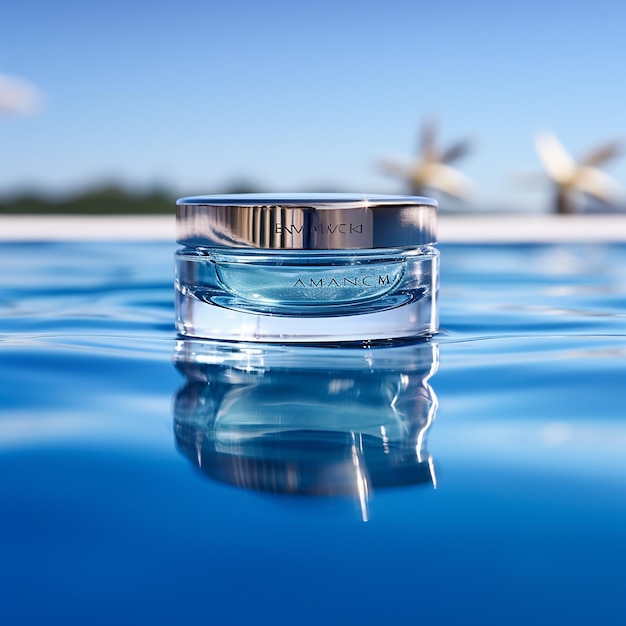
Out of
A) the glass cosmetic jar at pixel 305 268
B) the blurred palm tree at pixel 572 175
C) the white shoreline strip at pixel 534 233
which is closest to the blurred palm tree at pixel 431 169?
the blurred palm tree at pixel 572 175

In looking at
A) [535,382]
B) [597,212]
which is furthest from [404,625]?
[597,212]

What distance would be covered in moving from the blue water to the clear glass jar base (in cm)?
4

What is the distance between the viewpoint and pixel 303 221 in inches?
22.9

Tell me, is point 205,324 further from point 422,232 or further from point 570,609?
point 570,609

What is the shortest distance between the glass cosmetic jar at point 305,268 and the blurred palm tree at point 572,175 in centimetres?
1026

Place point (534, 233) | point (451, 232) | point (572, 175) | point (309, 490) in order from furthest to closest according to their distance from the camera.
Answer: point (572, 175)
point (451, 232)
point (534, 233)
point (309, 490)

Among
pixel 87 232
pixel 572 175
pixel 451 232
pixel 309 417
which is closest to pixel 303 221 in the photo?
pixel 309 417

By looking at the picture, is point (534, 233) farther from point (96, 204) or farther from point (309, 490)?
point (96, 204)

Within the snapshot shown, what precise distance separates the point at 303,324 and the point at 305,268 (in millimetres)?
43

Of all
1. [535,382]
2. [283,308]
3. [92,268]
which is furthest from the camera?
[92,268]

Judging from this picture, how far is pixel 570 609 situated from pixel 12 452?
235 millimetres

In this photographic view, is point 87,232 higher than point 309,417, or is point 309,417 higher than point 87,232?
point 309,417

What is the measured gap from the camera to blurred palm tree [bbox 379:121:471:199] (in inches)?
459

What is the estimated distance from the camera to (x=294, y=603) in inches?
8.9
